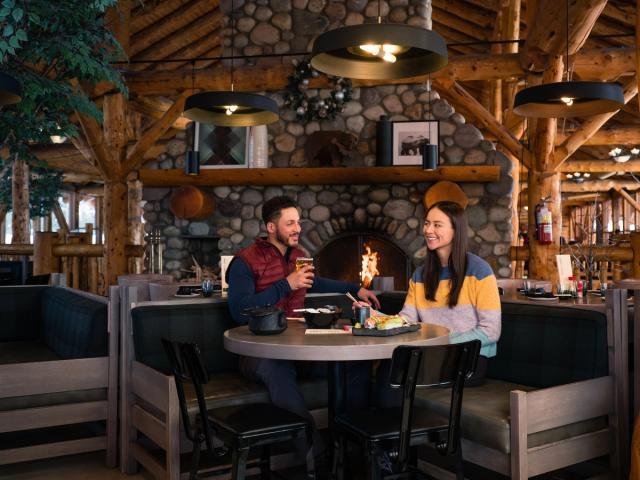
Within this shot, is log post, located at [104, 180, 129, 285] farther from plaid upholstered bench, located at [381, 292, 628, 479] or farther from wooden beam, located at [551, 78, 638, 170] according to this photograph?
plaid upholstered bench, located at [381, 292, 628, 479]

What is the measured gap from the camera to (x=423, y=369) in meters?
2.25

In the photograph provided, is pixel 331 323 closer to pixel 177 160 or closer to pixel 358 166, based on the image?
pixel 358 166

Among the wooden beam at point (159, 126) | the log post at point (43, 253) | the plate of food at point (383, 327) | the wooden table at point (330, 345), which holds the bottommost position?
the wooden table at point (330, 345)

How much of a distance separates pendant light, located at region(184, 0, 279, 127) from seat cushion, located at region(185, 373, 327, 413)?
175 centimetres

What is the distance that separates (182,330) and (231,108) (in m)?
1.69

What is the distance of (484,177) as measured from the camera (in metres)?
6.98

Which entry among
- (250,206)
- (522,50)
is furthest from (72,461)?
(522,50)

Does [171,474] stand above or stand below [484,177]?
below

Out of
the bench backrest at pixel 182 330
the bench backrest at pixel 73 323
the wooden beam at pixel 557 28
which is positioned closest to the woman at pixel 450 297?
the bench backrest at pixel 182 330

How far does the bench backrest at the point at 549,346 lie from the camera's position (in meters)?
2.86

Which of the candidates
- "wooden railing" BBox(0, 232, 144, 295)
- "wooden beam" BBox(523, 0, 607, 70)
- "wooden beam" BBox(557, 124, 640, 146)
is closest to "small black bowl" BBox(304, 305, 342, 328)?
"wooden beam" BBox(523, 0, 607, 70)

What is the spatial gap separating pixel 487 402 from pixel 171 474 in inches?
52.8

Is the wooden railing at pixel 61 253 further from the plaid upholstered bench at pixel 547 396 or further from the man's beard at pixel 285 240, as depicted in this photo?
the plaid upholstered bench at pixel 547 396

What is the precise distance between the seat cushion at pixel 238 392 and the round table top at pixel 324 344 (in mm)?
423
